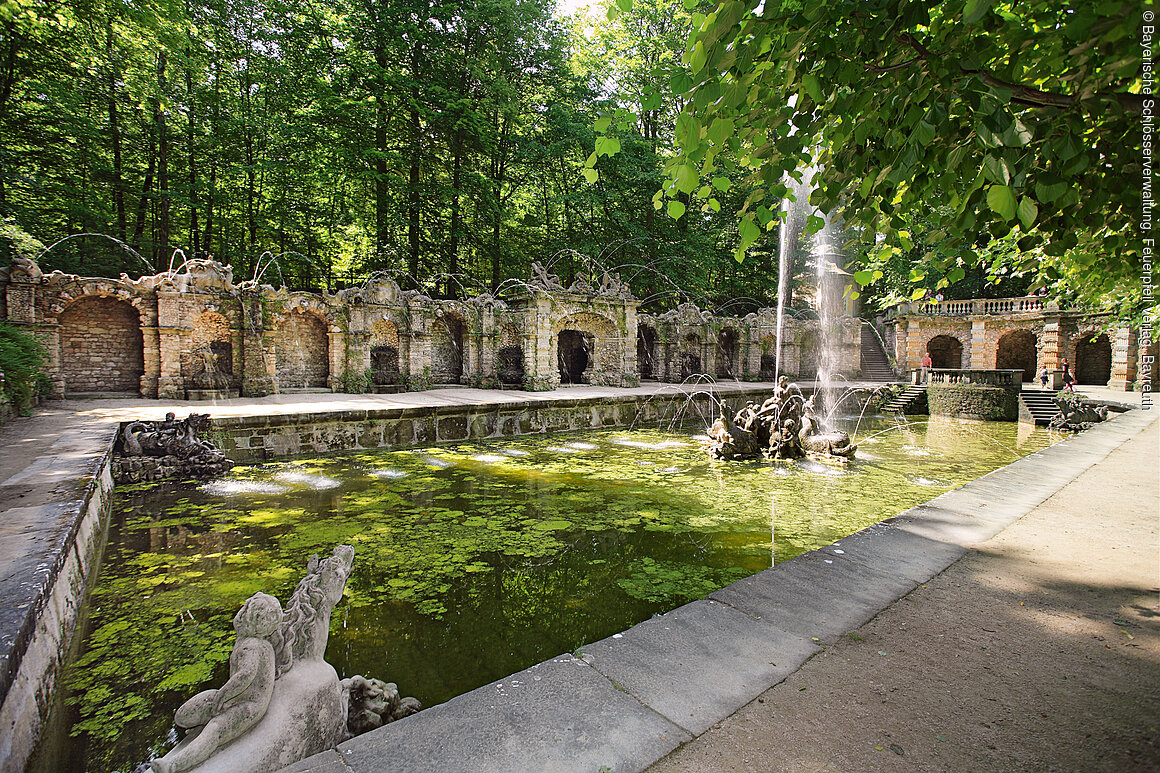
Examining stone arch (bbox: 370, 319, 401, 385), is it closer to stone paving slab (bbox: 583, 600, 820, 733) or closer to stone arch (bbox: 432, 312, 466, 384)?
stone arch (bbox: 432, 312, 466, 384)

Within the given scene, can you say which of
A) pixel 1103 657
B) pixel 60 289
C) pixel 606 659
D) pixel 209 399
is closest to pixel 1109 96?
pixel 1103 657

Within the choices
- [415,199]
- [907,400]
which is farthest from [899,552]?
[415,199]

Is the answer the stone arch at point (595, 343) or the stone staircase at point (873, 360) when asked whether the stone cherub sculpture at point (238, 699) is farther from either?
the stone staircase at point (873, 360)

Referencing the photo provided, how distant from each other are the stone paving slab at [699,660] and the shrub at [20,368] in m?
11.0

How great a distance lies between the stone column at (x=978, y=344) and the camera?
28172mm

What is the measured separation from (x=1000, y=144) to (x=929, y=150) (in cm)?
56

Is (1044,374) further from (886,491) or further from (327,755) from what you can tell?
(327,755)

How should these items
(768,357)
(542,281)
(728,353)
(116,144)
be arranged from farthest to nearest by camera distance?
(768,357), (728,353), (116,144), (542,281)

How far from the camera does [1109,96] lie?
182 centimetres

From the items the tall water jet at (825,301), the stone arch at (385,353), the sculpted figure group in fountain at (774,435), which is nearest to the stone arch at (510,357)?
the stone arch at (385,353)

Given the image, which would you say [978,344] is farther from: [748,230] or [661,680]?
[661,680]

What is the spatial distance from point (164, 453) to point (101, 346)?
9127 mm

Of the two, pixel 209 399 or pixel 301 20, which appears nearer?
pixel 209 399

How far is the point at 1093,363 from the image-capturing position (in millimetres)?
28531
